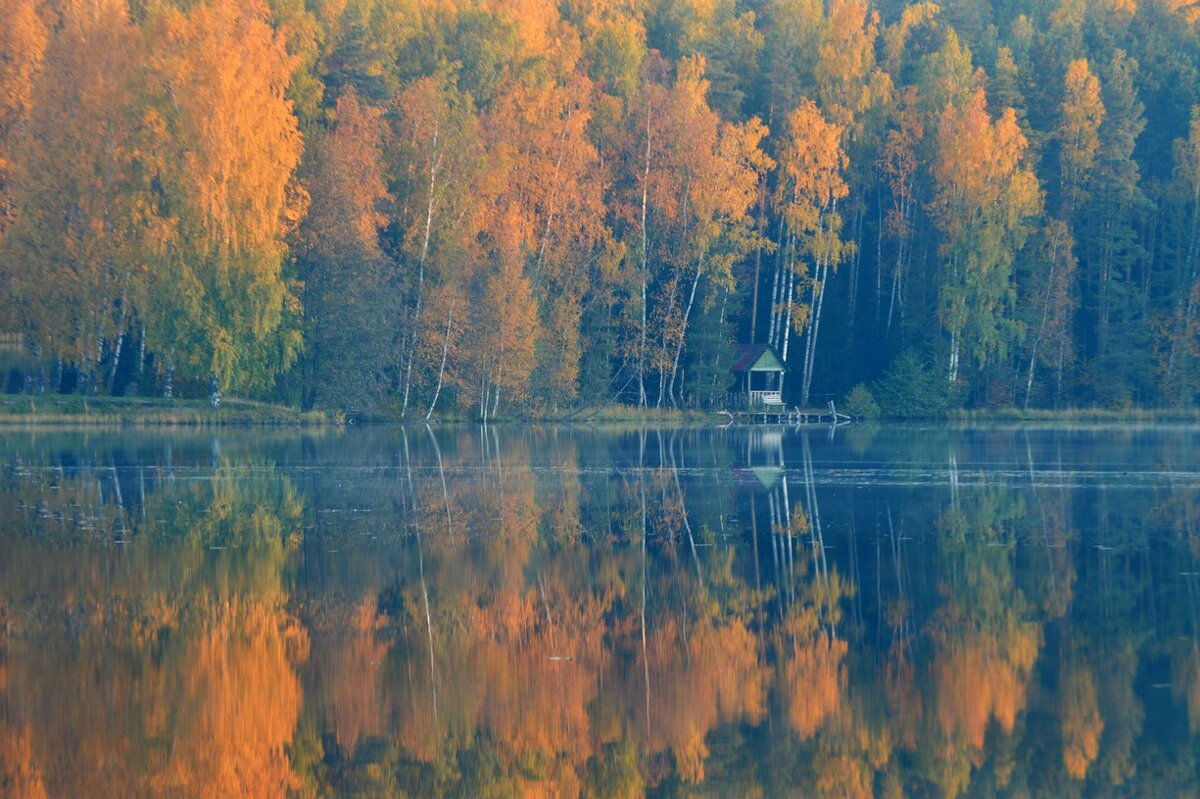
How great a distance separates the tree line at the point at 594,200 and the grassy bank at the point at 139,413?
1.27m

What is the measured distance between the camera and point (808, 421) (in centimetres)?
6147

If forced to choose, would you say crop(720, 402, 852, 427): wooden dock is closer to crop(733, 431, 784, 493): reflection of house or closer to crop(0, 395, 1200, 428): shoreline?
crop(0, 395, 1200, 428): shoreline

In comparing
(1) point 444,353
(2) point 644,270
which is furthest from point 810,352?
(1) point 444,353

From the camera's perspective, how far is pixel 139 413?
4769 centimetres

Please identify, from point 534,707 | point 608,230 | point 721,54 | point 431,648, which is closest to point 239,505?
point 431,648

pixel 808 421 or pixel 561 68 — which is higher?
pixel 561 68

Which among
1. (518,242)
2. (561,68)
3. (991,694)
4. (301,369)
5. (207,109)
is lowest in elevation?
(991,694)

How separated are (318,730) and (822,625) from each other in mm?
4862

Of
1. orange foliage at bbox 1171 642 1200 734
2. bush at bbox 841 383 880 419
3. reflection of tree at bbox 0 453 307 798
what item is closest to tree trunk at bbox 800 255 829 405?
bush at bbox 841 383 880 419

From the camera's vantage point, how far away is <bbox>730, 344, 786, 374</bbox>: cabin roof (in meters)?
61.2

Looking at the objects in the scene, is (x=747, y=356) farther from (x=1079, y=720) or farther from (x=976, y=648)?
(x=1079, y=720)

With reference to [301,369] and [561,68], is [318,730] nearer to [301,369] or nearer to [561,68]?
[301,369]

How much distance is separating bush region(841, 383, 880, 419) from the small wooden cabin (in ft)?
9.78

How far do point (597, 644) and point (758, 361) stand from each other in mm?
50028
